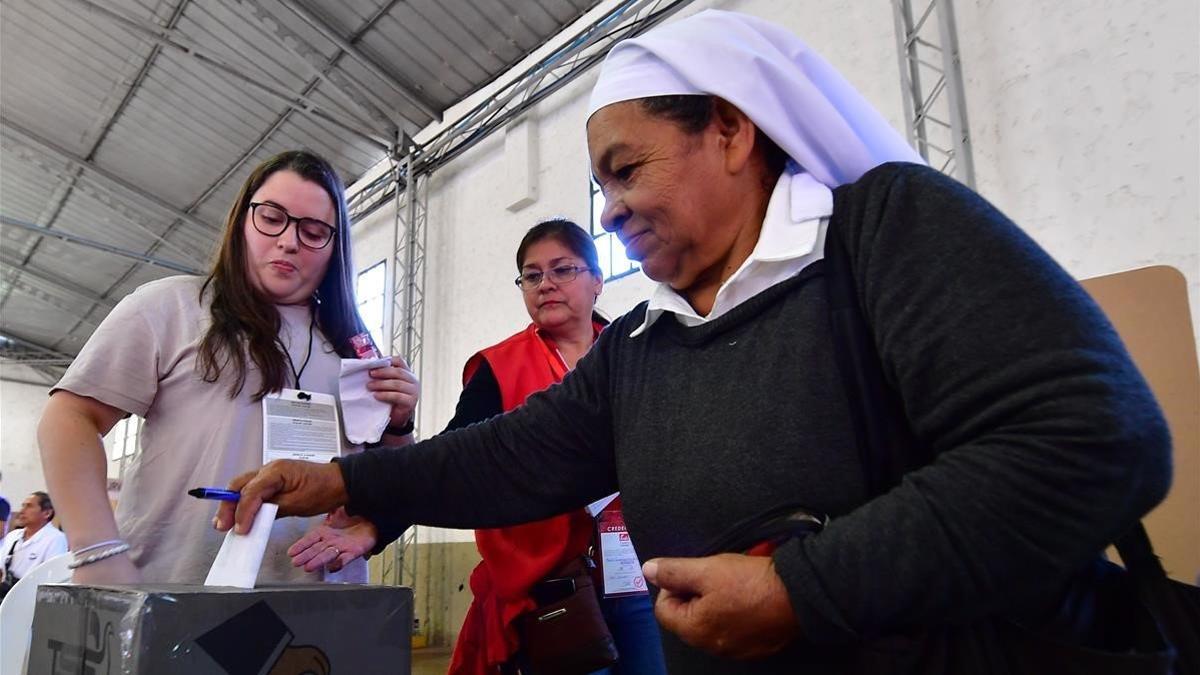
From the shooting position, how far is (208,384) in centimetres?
121

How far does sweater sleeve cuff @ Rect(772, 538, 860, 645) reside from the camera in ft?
1.94

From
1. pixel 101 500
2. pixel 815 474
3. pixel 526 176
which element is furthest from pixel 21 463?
pixel 815 474

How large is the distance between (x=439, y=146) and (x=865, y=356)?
6624 mm

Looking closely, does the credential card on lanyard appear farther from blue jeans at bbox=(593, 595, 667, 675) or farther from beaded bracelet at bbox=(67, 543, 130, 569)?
blue jeans at bbox=(593, 595, 667, 675)

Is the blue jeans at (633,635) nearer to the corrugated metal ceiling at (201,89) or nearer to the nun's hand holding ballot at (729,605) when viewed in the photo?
the nun's hand holding ballot at (729,605)

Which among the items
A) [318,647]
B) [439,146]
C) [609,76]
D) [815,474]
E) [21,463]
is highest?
[439,146]

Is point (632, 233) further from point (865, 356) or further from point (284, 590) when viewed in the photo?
point (284, 590)

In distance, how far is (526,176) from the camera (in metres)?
6.09

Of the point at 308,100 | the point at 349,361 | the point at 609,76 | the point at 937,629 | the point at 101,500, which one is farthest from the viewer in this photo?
the point at 308,100

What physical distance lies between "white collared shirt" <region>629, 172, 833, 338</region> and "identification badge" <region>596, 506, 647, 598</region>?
85cm

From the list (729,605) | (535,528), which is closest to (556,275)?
(535,528)

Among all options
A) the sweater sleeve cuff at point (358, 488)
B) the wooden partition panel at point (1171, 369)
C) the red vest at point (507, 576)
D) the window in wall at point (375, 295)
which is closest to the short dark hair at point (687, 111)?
the sweater sleeve cuff at point (358, 488)

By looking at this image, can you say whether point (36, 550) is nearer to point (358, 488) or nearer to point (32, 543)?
point (32, 543)

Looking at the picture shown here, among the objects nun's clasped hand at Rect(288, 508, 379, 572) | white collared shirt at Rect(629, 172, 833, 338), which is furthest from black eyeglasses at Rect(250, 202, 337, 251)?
white collared shirt at Rect(629, 172, 833, 338)
